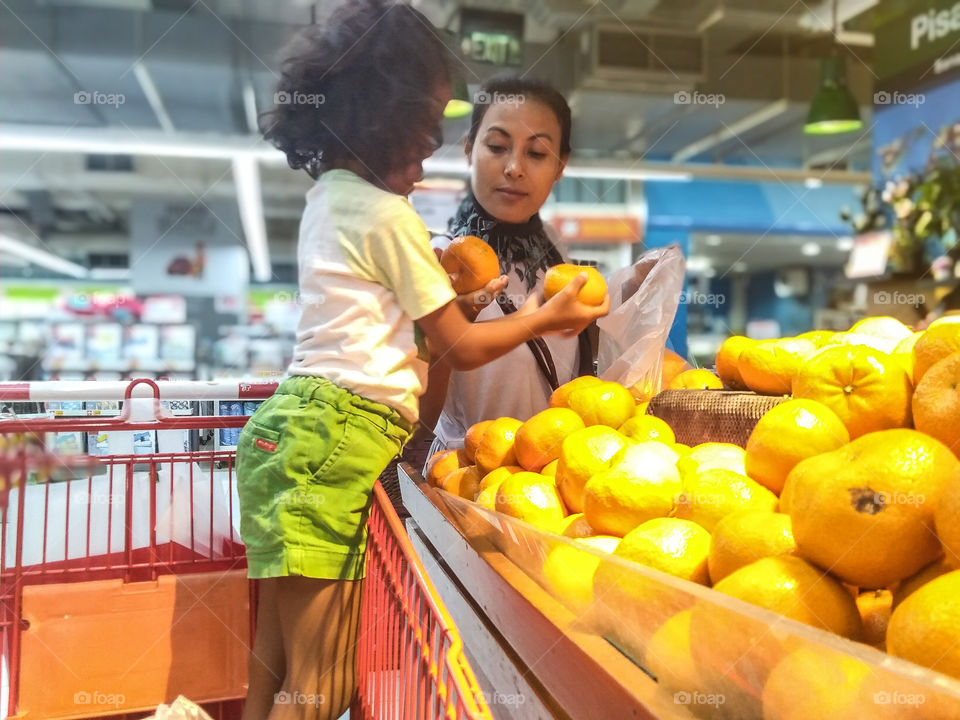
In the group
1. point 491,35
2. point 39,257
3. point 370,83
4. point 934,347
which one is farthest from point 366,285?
point 39,257

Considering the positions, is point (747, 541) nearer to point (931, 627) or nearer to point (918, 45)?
point (931, 627)

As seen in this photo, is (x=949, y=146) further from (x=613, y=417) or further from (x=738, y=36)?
(x=613, y=417)

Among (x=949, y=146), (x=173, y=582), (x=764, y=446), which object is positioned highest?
(x=949, y=146)

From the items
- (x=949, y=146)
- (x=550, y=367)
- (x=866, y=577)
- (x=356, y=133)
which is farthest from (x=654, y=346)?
(x=949, y=146)

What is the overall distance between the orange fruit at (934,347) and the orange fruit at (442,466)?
1071mm

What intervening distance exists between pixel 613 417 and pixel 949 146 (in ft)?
13.8

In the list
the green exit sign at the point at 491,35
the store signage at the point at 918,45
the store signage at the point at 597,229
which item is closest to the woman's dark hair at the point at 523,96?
the store signage at the point at 918,45

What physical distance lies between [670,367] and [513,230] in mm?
585

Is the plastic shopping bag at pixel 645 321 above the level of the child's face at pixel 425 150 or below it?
below

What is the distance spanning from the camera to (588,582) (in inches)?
33.3

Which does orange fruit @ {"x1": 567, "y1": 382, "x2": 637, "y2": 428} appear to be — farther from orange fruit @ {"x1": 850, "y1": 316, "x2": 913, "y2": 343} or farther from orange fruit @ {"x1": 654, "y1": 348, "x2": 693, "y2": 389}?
orange fruit @ {"x1": 850, "y1": 316, "x2": 913, "y2": 343}

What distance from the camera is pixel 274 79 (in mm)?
5883

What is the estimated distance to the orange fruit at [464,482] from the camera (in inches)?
60.9

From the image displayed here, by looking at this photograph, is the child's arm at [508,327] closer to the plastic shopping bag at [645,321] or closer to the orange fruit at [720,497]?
the plastic shopping bag at [645,321]
